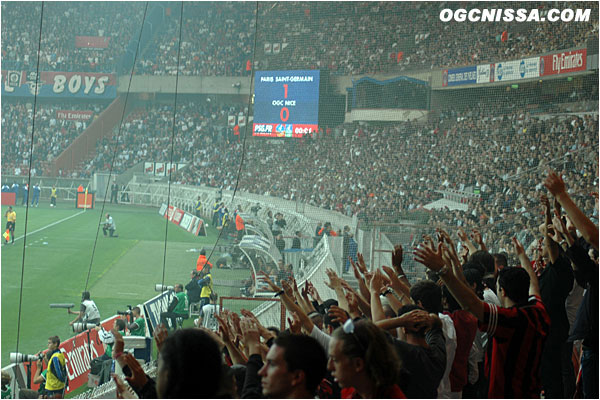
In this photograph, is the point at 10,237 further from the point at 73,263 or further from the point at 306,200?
the point at 306,200

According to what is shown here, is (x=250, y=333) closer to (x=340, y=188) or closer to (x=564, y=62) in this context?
(x=340, y=188)

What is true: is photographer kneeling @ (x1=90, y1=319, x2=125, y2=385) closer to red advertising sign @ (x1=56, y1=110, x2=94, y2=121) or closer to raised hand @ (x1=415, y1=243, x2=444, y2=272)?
raised hand @ (x1=415, y1=243, x2=444, y2=272)

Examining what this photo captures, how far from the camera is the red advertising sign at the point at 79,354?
6957 millimetres

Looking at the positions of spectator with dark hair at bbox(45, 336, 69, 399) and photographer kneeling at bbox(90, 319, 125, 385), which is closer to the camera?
spectator with dark hair at bbox(45, 336, 69, 399)

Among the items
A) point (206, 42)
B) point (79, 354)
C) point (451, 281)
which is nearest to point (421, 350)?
point (451, 281)

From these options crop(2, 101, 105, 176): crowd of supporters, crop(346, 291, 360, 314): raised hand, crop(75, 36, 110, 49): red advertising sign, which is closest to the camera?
crop(346, 291, 360, 314): raised hand

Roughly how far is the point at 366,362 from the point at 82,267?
11.8 metres

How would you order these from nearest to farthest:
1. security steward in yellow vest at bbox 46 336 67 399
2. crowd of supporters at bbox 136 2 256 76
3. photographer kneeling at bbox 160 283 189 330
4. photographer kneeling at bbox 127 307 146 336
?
security steward in yellow vest at bbox 46 336 67 399
photographer kneeling at bbox 127 307 146 336
photographer kneeling at bbox 160 283 189 330
crowd of supporters at bbox 136 2 256 76

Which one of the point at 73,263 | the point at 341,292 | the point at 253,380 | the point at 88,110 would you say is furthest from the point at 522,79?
the point at 88,110

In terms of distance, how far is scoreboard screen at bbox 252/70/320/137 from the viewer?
15.2 meters

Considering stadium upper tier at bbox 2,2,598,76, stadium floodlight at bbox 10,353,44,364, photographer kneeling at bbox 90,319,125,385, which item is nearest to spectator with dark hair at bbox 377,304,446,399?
stadium floodlight at bbox 10,353,44,364

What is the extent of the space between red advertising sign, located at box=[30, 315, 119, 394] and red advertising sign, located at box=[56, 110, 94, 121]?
18144 millimetres

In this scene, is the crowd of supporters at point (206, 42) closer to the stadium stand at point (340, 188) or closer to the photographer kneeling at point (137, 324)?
the stadium stand at point (340, 188)

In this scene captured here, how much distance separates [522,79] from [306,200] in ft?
16.8
